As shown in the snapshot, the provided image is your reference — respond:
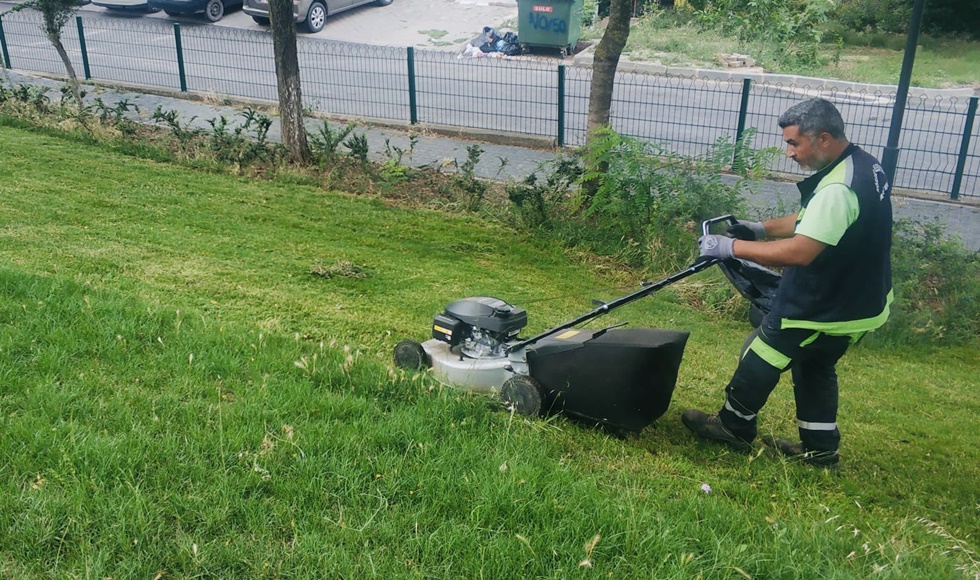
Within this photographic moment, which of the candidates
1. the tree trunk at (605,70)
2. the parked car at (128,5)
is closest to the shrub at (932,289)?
the tree trunk at (605,70)

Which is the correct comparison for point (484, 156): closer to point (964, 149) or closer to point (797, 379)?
point (964, 149)

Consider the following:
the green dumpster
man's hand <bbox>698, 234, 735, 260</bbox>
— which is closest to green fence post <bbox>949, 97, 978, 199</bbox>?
man's hand <bbox>698, 234, 735, 260</bbox>

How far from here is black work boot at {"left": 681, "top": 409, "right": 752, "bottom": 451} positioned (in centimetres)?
455

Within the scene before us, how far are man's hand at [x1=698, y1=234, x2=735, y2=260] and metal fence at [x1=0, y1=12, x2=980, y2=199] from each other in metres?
7.10

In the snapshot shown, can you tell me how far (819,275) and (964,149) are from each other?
307 inches

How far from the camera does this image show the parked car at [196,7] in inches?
846

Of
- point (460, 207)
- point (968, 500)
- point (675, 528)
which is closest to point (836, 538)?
point (675, 528)

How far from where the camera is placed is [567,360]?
14.5 ft

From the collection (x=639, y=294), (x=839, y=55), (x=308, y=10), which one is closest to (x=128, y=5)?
(x=308, y=10)

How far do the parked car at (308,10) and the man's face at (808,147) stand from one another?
18.3m

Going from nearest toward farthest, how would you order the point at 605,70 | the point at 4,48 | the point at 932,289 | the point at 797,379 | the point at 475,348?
the point at 797,379 < the point at 475,348 < the point at 932,289 < the point at 605,70 < the point at 4,48

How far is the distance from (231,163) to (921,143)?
8.83m

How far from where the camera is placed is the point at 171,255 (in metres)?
7.00

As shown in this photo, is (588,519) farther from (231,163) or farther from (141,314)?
(231,163)
